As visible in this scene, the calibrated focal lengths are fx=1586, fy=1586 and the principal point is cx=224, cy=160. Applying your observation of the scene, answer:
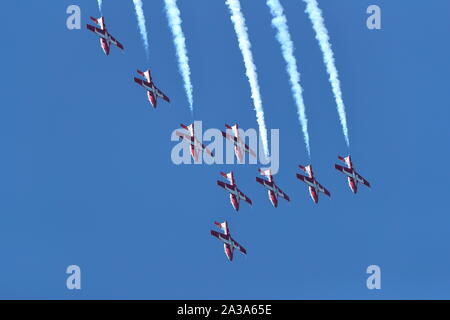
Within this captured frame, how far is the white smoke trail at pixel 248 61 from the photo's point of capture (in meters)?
70.6

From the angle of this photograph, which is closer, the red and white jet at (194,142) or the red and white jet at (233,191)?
the red and white jet at (194,142)

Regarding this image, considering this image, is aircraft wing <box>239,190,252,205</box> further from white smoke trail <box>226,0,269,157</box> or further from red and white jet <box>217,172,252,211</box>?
white smoke trail <box>226,0,269,157</box>

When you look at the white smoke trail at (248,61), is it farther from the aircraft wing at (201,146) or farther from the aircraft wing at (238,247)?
the aircraft wing at (238,247)

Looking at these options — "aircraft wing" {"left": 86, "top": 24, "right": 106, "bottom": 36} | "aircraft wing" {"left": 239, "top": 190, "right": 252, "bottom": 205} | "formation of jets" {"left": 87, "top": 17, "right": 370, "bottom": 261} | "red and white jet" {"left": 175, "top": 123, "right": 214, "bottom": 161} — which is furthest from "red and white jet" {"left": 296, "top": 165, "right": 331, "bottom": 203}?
"aircraft wing" {"left": 86, "top": 24, "right": 106, "bottom": 36}

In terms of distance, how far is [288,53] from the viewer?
7088 centimetres

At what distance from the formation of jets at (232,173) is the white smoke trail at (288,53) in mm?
2564

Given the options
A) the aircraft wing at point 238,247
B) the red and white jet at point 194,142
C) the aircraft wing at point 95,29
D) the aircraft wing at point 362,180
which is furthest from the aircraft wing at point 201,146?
the aircraft wing at point 362,180

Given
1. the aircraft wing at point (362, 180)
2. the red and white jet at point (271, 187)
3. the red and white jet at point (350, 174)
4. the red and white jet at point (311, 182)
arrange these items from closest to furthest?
the red and white jet at point (271, 187), the red and white jet at point (311, 182), the red and white jet at point (350, 174), the aircraft wing at point (362, 180)

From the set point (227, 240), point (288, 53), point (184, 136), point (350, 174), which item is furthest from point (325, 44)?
point (227, 240)

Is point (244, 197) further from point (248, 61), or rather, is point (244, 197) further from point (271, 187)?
point (248, 61)

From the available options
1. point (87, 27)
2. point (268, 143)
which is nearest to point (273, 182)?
point (268, 143)

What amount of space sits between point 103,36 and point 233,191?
29.6 feet
